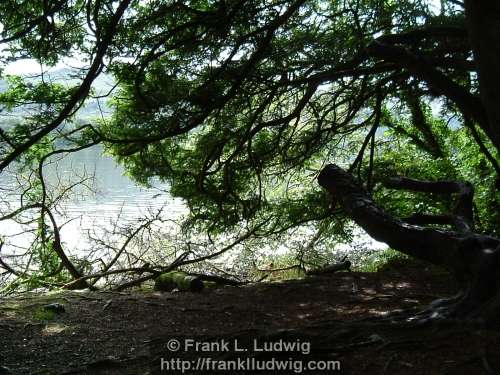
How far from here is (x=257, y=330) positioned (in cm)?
394

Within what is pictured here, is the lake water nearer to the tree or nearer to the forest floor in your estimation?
the tree

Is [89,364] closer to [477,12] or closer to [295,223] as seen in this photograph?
[477,12]

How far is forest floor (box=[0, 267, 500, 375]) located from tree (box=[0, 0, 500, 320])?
1.78 feet

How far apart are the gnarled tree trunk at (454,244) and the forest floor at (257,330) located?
0.68ft

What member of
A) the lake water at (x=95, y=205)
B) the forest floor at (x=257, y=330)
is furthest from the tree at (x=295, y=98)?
the lake water at (x=95, y=205)

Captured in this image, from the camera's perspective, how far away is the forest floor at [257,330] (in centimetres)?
321

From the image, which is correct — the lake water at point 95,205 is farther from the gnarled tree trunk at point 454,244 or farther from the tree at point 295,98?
the gnarled tree trunk at point 454,244

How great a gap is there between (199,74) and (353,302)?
351 cm

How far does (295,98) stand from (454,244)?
176 inches

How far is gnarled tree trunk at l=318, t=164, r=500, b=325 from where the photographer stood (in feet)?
11.1

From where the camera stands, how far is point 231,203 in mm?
8188

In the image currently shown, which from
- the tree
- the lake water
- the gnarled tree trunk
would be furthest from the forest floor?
the lake water

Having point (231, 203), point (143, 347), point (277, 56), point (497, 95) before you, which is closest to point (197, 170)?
point (231, 203)

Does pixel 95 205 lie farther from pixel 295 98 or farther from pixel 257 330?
pixel 257 330
